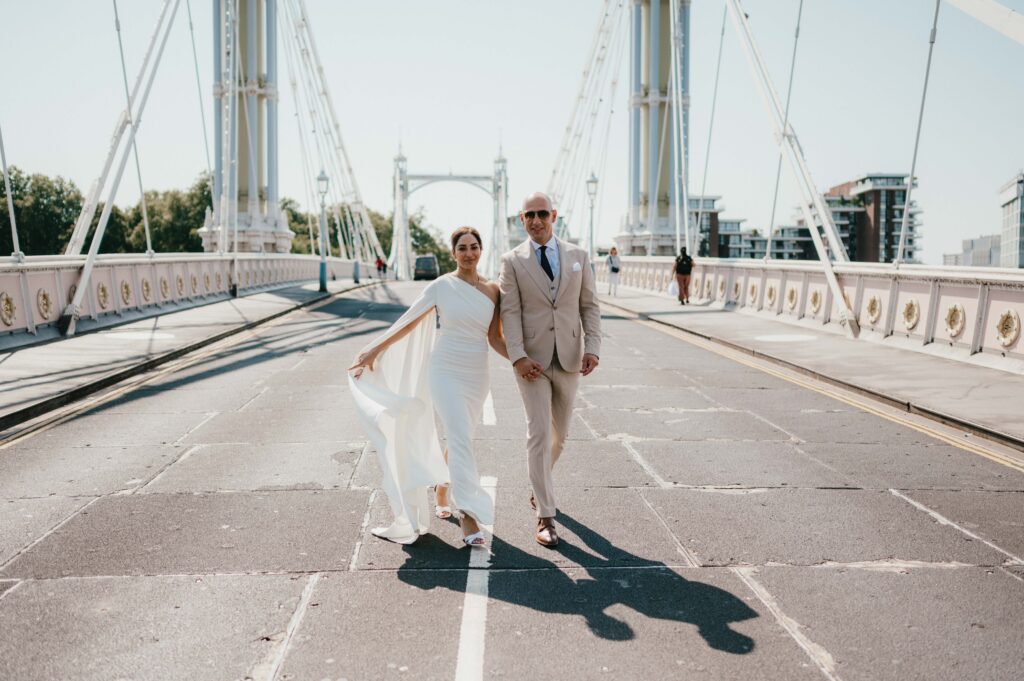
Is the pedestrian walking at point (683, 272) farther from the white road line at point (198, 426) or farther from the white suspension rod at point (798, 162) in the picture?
the white road line at point (198, 426)

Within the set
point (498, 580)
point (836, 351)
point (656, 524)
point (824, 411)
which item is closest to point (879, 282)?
point (836, 351)

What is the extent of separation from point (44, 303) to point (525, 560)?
45.8 ft

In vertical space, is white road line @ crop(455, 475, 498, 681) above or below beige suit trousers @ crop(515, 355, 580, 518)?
below

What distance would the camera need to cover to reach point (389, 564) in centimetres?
475

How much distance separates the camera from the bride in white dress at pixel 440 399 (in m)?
5.04

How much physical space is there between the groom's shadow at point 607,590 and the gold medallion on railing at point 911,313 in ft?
36.1

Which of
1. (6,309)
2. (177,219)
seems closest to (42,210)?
(177,219)

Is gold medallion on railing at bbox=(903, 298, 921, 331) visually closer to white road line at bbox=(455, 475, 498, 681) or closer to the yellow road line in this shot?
the yellow road line

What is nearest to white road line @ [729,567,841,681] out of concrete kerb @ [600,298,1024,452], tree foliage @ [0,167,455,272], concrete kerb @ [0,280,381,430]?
concrete kerb @ [600,298,1024,452]

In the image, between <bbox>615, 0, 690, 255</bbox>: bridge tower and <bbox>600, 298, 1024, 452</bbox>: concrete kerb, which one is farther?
<bbox>615, 0, 690, 255</bbox>: bridge tower

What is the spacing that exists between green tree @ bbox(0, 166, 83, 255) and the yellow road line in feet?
196

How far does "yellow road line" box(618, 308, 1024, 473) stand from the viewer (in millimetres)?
7508

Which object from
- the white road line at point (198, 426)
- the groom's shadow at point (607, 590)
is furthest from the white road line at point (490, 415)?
the groom's shadow at point (607, 590)

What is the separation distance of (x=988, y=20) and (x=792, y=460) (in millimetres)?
6569
